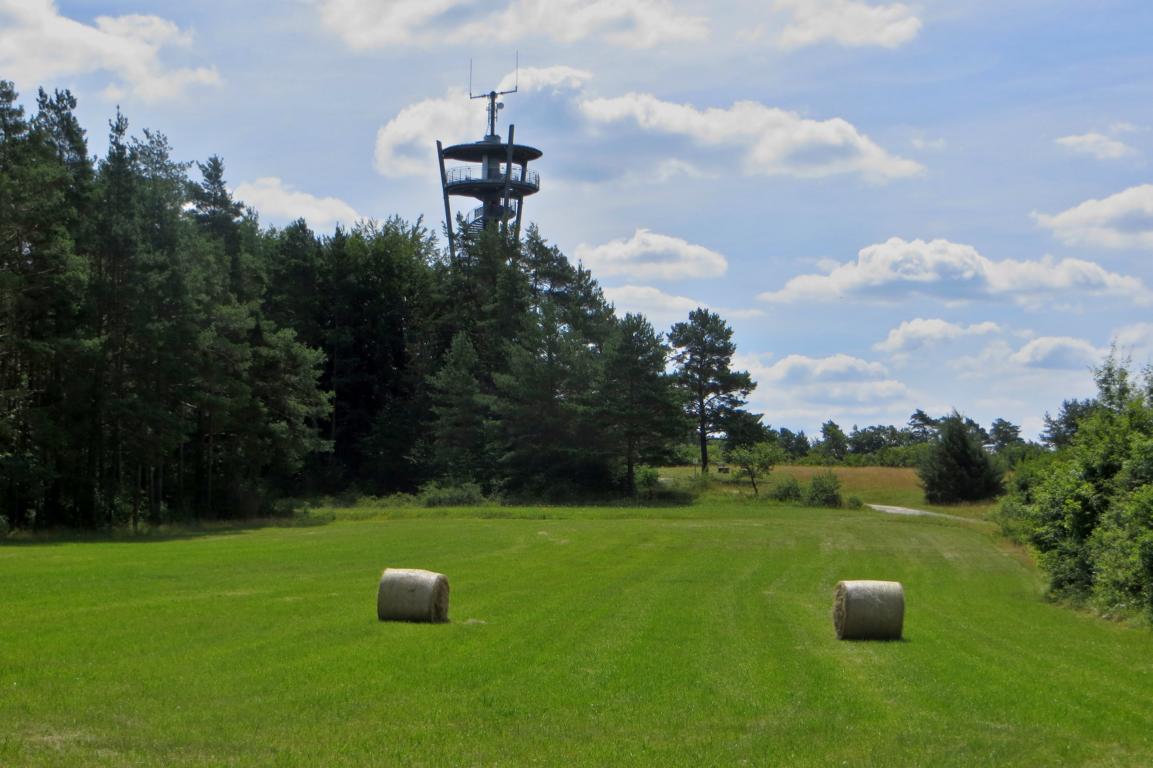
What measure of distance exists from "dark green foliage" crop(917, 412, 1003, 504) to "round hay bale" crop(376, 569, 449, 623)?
6070 centimetres

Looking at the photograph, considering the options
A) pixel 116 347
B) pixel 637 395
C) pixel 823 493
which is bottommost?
pixel 823 493

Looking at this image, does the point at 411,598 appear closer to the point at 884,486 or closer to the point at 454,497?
the point at 454,497

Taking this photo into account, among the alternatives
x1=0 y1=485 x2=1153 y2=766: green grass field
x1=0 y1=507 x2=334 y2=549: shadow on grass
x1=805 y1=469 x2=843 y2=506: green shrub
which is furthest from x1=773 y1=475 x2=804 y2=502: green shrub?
x1=0 y1=485 x2=1153 y2=766: green grass field

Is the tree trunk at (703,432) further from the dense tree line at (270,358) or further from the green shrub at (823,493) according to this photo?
the green shrub at (823,493)

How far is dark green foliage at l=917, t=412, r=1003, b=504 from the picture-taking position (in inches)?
2785

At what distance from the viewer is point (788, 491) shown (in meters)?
67.8

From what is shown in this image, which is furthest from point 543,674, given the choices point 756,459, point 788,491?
point 756,459

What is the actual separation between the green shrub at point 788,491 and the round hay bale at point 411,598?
52.6m

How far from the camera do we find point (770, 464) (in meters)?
71.6

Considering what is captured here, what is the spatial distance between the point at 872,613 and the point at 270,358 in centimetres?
5048

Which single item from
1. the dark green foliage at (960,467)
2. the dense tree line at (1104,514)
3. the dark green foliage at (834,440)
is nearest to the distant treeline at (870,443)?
the dark green foliage at (834,440)

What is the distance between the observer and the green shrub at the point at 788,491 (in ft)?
221

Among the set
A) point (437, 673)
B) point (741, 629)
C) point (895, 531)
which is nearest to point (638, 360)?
point (895, 531)

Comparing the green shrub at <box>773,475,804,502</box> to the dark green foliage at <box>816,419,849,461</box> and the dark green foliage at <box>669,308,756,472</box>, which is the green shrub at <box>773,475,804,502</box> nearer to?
the dark green foliage at <box>669,308,756,472</box>
